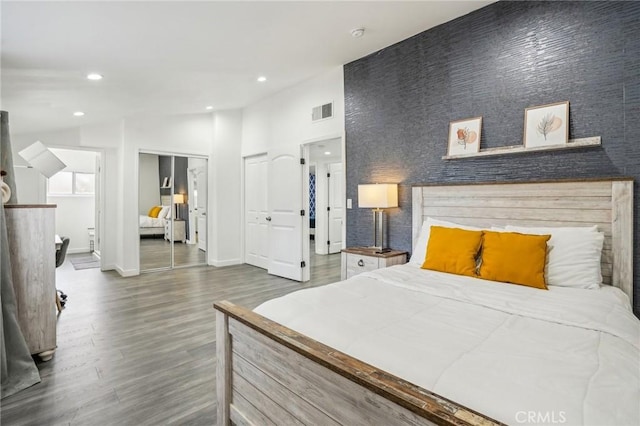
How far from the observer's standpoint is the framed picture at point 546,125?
2.47 meters

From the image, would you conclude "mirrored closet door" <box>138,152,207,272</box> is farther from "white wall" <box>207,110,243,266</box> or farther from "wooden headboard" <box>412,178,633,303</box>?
"wooden headboard" <box>412,178,633,303</box>

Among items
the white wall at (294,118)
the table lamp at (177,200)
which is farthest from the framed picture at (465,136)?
the table lamp at (177,200)

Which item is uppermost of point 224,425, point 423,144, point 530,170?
point 423,144

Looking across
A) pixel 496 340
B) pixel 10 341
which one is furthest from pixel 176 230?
pixel 496 340

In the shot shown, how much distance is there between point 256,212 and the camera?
Answer: 601 centimetres

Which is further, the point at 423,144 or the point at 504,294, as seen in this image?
the point at 423,144

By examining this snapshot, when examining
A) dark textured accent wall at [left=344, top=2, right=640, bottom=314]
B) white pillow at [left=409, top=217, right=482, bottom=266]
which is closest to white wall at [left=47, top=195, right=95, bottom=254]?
dark textured accent wall at [left=344, top=2, right=640, bottom=314]

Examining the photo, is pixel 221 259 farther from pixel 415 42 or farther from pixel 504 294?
pixel 504 294

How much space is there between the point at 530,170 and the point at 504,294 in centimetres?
131

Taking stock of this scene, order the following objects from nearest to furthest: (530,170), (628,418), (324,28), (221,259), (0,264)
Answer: (628,418), (0,264), (530,170), (324,28), (221,259)

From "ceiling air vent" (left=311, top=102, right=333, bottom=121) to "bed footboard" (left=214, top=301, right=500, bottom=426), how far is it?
336cm

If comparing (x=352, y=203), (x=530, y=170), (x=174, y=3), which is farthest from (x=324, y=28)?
(x=530, y=170)

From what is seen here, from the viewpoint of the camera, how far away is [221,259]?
6039 mm

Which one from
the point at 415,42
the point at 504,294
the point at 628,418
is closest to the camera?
the point at 628,418
